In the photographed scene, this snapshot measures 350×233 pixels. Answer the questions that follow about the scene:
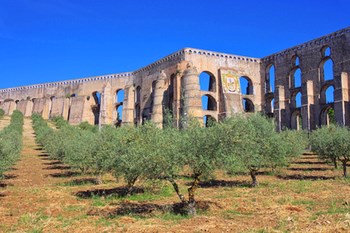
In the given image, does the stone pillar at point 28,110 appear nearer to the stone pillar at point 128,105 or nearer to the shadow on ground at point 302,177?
the stone pillar at point 128,105

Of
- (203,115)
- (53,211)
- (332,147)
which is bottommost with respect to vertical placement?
(53,211)

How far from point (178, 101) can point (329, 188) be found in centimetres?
2647

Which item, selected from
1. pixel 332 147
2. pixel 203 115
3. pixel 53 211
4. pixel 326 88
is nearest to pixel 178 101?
pixel 203 115

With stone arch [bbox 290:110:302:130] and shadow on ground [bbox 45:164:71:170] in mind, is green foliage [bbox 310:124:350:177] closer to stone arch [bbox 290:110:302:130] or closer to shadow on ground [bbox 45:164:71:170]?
shadow on ground [bbox 45:164:71:170]

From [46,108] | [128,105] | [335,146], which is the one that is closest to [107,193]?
[335,146]

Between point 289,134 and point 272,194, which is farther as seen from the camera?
point 289,134

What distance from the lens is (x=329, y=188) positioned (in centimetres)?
1608

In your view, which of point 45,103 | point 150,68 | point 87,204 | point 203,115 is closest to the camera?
point 87,204

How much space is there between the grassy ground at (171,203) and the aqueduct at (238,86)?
14.8 metres

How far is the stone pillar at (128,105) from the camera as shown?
171ft

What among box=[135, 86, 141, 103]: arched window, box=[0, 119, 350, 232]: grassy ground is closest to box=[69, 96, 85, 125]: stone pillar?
box=[135, 86, 141, 103]: arched window

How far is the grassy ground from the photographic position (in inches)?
388

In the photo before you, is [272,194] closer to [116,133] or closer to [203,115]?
[116,133]

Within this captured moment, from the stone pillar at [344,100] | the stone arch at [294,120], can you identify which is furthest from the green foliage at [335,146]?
the stone arch at [294,120]
